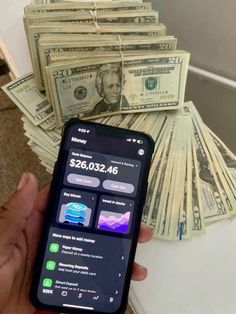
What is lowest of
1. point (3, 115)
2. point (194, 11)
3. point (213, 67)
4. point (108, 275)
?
point (3, 115)

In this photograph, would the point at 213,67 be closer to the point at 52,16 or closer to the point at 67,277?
the point at 52,16

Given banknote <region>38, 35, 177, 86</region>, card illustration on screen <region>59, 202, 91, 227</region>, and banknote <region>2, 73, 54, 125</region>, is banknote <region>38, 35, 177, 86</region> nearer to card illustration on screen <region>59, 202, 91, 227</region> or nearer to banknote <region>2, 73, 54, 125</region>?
banknote <region>2, 73, 54, 125</region>

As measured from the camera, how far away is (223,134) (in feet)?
4.08

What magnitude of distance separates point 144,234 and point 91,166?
13 centimetres

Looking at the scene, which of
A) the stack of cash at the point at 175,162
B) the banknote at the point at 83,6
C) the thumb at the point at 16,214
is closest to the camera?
the thumb at the point at 16,214

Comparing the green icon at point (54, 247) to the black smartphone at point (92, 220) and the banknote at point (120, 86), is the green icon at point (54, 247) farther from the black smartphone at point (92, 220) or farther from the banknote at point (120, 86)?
the banknote at point (120, 86)

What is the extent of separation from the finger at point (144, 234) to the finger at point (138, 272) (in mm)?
38

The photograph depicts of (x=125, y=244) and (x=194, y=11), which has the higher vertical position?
(x=194, y=11)

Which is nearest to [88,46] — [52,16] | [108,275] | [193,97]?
[52,16]

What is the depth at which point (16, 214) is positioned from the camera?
1.97ft

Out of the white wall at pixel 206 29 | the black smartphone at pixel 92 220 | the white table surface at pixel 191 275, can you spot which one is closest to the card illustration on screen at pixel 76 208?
the black smartphone at pixel 92 220

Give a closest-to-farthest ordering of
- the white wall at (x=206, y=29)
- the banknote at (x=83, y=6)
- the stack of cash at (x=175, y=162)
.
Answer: the stack of cash at (x=175, y=162) → the banknote at (x=83, y=6) → the white wall at (x=206, y=29)

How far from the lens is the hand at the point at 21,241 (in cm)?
60

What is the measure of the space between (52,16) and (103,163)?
316 mm
